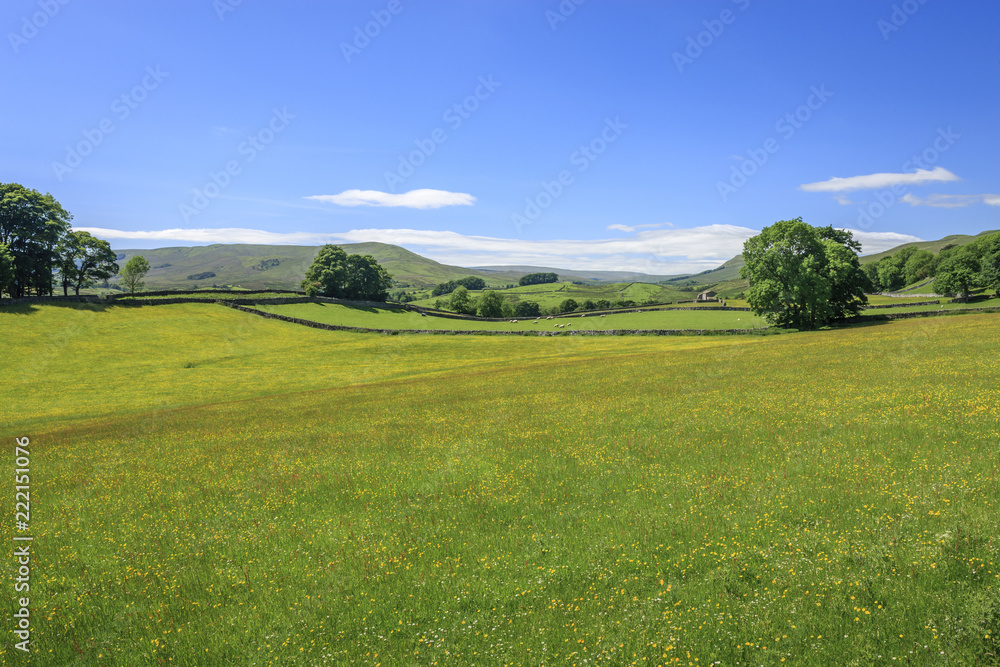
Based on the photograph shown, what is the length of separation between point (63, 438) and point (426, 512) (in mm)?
28731

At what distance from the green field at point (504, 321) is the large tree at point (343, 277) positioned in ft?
36.6

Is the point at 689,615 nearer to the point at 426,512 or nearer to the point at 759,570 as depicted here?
the point at 759,570

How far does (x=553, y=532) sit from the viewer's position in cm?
1212

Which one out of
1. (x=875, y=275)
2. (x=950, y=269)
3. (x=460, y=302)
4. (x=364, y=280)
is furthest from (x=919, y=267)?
(x=364, y=280)

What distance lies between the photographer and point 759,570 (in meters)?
9.62

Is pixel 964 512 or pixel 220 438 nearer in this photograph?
pixel 964 512

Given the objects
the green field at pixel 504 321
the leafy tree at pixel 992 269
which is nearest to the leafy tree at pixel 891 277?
the leafy tree at pixel 992 269

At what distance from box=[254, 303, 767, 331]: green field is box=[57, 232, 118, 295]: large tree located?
2868 cm

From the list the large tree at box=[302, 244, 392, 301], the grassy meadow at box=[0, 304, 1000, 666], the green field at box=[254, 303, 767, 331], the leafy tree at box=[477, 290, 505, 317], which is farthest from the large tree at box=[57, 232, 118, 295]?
the leafy tree at box=[477, 290, 505, 317]

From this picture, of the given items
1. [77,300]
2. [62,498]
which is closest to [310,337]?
[77,300]

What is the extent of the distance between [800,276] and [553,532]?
250 feet

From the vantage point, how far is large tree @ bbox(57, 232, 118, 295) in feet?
279

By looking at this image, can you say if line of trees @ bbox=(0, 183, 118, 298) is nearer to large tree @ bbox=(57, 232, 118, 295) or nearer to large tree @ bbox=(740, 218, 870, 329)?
large tree @ bbox=(57, 232, 118, 295)

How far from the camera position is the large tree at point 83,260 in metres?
85.2
